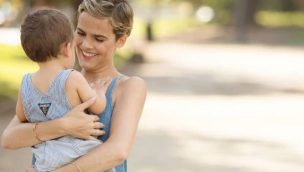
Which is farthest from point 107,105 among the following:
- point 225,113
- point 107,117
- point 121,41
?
point 225,113

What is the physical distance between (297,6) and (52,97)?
180 ft

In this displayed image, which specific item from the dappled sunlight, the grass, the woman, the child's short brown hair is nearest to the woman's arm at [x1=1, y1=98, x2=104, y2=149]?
the woman

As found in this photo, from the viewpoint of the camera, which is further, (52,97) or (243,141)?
(243,141)

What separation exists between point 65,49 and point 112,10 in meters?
0.24

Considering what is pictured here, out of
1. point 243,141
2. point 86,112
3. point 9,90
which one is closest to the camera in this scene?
point 86,112

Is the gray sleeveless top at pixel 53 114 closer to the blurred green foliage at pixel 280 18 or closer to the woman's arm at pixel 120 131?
the woman's arm at pixel 120 131

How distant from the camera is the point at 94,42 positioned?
2854mm

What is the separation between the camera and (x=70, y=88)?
269 centimetres

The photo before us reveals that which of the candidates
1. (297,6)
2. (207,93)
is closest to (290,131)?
(207,93)

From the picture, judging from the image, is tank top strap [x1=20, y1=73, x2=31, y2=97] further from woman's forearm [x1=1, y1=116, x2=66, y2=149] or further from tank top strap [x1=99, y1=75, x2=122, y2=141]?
tank top strap [x1=99, y1=75, x2=122, y2=141]

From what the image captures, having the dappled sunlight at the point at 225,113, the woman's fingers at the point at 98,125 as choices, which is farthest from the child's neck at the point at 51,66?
the dappled sunlight at the point at 225,113

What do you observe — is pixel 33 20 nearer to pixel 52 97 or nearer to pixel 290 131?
pixel 52 97

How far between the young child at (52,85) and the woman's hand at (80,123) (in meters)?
0.02

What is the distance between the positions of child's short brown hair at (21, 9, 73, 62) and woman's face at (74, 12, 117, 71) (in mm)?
170
